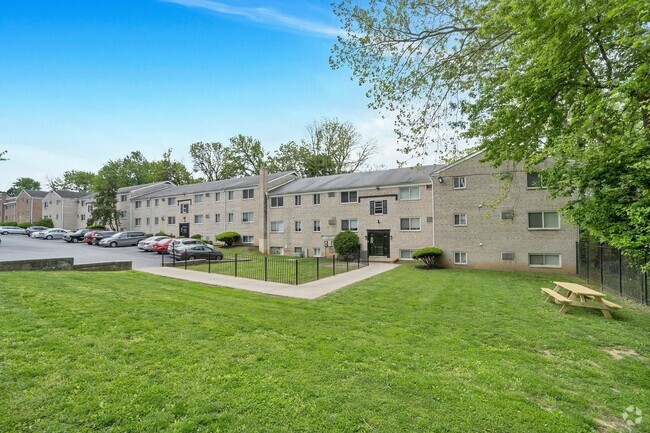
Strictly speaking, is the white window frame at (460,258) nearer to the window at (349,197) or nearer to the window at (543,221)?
the window at (543,221)

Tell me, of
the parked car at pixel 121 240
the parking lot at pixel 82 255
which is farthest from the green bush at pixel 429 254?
the parked car at pixel 121 240

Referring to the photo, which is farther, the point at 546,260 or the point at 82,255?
the point at 82,255

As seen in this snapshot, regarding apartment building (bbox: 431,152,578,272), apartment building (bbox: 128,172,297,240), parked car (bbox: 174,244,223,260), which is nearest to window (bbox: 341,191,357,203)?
apartment building (bbox: 431,152,578,272)

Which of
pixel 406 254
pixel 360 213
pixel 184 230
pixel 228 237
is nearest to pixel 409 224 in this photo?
pixel 406 254

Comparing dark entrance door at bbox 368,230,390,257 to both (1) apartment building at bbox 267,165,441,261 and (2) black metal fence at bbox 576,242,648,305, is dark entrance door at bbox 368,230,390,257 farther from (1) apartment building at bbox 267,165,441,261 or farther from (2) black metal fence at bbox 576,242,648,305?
(2) black metal fence at bbox 576,242,648,305

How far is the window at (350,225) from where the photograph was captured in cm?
2572

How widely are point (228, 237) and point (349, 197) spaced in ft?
44.5

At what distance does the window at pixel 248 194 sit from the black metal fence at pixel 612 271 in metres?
26.3

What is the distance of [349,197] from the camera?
26.1 m

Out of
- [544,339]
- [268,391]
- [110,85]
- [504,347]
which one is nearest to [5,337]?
[268,391]

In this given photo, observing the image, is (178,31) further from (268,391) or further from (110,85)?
(268,391)

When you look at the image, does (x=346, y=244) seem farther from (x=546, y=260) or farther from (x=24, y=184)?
(x=24, y=184)

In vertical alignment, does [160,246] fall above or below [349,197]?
below

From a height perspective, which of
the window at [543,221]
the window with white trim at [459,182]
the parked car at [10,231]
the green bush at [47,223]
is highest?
the window with white trim at [459,182]
